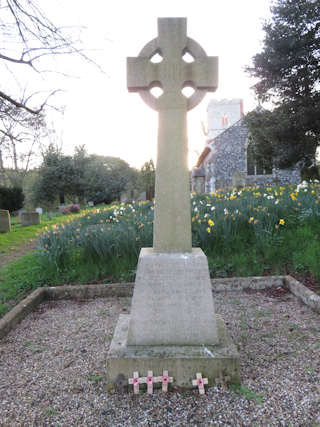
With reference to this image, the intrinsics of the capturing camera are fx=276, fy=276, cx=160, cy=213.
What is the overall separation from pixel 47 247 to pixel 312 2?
1502 cm

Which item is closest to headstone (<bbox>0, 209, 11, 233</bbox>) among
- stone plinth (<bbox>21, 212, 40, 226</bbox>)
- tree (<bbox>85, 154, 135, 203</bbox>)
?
stone plinth (<bbox>21, 212, 40, 226</bbox>)

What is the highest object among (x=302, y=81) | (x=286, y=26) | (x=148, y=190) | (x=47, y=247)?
(x=286, y=26)

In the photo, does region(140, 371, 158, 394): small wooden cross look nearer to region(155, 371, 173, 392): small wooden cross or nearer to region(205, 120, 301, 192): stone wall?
region(155, 371, 173, 392): small wooden cross

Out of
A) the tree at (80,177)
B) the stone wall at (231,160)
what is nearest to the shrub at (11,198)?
the tree at (80,177)

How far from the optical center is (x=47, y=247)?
4355 mm

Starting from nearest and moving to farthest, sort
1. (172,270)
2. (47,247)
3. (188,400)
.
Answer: (188,400) → (172,270) → (47,247)

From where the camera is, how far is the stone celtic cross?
6.63 ft

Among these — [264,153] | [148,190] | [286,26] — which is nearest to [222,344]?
[264,153]

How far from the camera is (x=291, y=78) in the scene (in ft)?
42.1

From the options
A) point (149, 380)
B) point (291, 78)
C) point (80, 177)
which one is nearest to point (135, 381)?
point (149, 380)

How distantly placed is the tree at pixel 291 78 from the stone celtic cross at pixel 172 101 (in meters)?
12.0

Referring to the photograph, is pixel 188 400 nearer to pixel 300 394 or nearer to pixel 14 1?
pixel 300 394

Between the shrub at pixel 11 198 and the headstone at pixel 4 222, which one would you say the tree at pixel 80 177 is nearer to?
the shrub at pixel 11 198

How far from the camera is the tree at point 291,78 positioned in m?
12.3
